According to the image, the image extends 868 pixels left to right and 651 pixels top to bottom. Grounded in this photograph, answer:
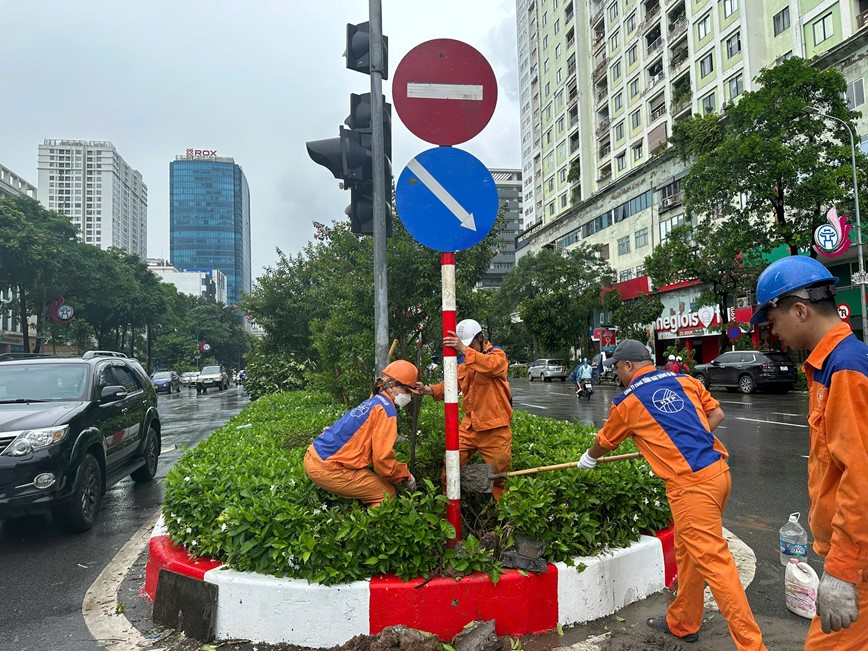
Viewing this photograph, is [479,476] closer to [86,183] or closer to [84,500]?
[84,500]

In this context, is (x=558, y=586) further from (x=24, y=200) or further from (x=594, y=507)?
(x=24, y=200)

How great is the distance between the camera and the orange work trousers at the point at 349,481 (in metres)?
3.29

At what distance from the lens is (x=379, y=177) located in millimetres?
4387

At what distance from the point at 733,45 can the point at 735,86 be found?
84.6 inches

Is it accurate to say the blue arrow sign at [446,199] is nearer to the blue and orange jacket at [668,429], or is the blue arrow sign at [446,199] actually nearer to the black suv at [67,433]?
the blue and orange jacket at [668,429]

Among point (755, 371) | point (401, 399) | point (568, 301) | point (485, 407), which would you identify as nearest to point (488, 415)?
point (485, 407)

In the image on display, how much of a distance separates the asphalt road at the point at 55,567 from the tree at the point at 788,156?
66.1 feet

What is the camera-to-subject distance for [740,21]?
30797 mm

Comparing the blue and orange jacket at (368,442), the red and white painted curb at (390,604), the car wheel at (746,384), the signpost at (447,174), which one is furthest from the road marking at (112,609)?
the car wheel at (746,384)

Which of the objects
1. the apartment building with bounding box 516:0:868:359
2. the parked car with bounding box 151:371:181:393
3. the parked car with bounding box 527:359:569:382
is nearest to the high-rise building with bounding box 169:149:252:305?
the apartment building with bounding box 516:0:868:359

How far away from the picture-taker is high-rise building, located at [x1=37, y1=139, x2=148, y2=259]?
91.1 metres

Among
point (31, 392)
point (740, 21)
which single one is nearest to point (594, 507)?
point (31, 392)

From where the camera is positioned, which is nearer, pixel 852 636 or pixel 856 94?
pixel 852 636

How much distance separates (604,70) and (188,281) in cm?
8027
